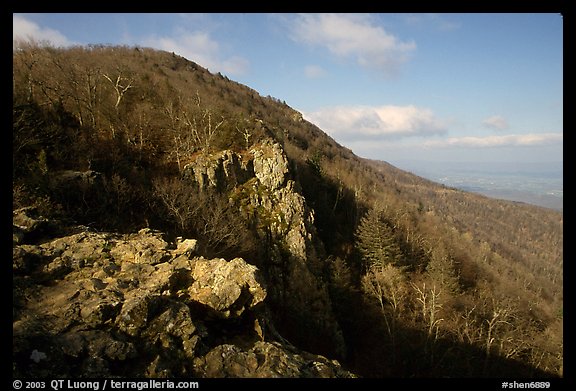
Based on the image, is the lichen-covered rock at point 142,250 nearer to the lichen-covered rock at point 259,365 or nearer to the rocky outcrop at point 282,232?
the lichen-covered rock at point 259,365

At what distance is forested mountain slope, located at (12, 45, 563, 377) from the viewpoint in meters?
7.31

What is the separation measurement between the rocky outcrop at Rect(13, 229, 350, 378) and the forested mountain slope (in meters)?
0.05

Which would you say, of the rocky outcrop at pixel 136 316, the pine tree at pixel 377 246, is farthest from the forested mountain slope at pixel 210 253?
the pine tree at pixel 377 246

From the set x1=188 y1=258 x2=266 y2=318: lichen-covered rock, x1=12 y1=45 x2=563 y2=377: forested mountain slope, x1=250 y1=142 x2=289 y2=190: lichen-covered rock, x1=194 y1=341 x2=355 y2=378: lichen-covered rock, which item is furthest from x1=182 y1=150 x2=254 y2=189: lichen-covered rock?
x1=194 y1=341 x2=355 y2=378: lichen-covered rock

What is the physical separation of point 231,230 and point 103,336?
18.1 m

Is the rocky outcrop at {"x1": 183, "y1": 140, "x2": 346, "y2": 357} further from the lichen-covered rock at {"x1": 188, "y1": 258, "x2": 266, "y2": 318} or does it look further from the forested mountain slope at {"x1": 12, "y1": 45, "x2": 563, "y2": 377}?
the lichen-covered rock at {"x1": 188, "y1": 258, "x2": 266, "y2": 318}

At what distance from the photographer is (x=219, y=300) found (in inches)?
332

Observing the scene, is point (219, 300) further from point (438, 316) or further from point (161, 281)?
point (438, 316)

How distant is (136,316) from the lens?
22.1 feet

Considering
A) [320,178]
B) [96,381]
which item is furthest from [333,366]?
[320,178]

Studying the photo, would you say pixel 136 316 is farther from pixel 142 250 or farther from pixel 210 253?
pixel 210 253

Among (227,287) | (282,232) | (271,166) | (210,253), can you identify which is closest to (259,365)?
(227,287)

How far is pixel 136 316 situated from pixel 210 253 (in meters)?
13.8

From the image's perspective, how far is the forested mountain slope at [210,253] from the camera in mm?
7312
